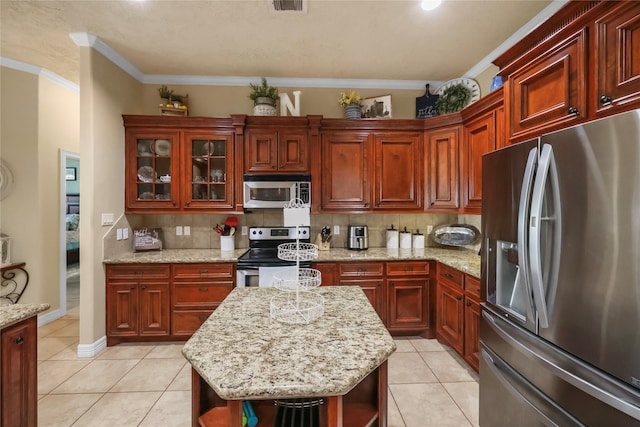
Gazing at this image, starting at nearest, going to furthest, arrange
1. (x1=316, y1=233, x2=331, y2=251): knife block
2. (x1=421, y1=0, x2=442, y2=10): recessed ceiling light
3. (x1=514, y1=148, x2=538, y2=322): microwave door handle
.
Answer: (x1=514, y1=148, x2=538, y2=322): microwave door handle → (x1=421, y1=0, x2=442, y2=10): recessed ceiling light → (x1=316, y1=233, x2=331, y2=251): knife block

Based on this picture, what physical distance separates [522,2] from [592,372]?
257 cm

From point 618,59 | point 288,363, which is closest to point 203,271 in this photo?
point 288,363

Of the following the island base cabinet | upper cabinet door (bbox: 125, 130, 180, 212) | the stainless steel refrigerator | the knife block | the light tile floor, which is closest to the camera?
the stainless steel refrigerator

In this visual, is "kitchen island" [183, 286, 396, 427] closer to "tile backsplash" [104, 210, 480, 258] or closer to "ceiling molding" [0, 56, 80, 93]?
"tile backsplash" [104, 210, 480, 258]

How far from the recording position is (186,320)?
295 centimetres

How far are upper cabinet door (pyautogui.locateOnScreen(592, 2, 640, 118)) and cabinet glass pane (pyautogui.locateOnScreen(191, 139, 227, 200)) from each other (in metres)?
3.07

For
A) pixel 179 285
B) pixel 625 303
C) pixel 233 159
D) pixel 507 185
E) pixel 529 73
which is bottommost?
pixel 179 285

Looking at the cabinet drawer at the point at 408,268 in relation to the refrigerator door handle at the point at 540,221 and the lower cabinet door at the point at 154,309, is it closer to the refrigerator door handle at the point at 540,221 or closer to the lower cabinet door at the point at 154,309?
the refrigerator door handle at the point at 540,221

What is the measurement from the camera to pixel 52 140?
354cm

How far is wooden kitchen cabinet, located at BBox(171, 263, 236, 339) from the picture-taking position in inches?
115

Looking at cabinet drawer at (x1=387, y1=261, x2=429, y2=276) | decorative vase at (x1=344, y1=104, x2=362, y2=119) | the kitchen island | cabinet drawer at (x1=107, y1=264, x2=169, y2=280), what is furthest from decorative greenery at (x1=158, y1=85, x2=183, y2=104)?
cabinet drawer at (x1=387, y1=261, x2=429, y2=276)

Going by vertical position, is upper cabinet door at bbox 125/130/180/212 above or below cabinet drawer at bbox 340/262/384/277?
above

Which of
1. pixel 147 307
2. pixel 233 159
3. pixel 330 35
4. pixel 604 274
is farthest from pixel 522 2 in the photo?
pixel 147 307

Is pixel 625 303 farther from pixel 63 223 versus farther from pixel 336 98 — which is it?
pixel 63 223
